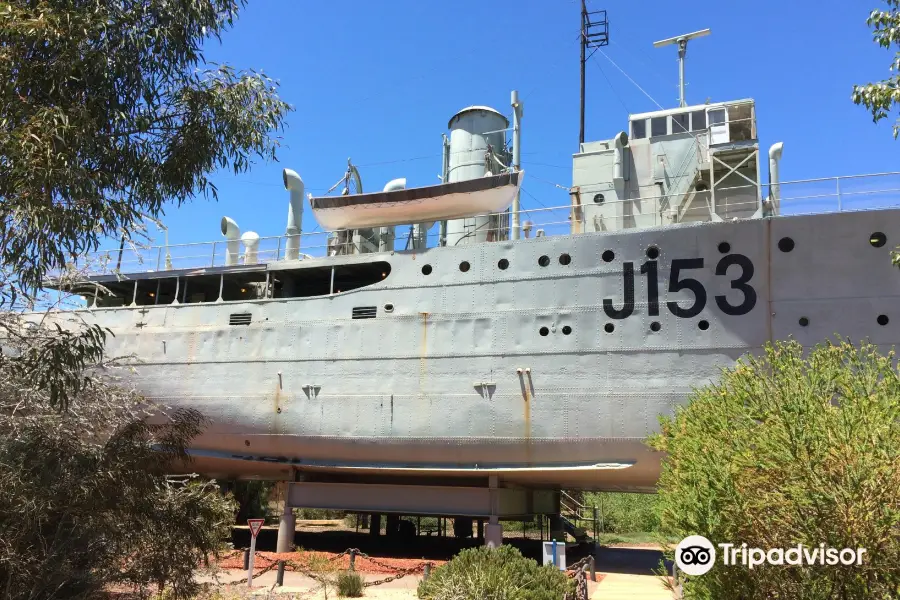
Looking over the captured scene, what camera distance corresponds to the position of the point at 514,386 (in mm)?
14305

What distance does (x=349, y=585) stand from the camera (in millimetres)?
12688

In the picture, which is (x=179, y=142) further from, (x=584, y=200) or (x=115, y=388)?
(x=584, y=200)

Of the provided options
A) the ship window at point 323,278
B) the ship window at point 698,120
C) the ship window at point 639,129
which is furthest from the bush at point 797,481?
the ship window at point 323,278

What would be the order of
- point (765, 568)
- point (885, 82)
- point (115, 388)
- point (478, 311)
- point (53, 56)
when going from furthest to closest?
point (478, 311) < point (115, 388) < point (53, 56) < point (885, 82) < point (765, 568)

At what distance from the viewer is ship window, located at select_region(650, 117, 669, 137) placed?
16.8 metres

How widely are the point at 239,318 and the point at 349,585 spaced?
761cm

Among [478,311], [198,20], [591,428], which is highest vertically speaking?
[198,20]

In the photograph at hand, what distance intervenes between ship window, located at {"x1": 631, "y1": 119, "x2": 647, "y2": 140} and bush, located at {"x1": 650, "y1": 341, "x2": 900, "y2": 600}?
10.5 m

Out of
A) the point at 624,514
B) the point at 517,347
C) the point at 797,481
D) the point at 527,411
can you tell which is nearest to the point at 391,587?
the point at 527,411

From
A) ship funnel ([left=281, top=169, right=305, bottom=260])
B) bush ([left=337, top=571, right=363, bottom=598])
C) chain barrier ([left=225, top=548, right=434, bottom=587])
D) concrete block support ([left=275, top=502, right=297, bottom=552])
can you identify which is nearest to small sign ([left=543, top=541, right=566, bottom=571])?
chain barrier ([left=225, top=548, right=434, bottom=587])

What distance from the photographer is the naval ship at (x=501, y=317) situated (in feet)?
43.0

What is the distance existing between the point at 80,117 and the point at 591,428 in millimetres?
10720

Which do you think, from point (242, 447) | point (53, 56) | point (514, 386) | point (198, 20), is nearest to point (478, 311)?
point (514, 386)

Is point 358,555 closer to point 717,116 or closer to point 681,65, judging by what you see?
point 717,116
